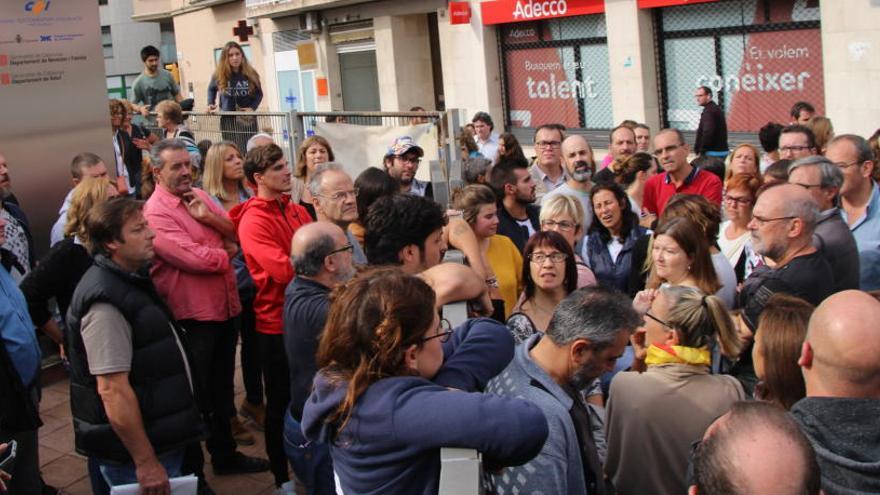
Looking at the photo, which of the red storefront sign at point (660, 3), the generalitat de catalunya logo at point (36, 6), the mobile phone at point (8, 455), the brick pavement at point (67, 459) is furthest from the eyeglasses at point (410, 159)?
the red storefront sign at point (660, 3)

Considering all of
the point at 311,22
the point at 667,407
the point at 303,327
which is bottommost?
the point at 667,407

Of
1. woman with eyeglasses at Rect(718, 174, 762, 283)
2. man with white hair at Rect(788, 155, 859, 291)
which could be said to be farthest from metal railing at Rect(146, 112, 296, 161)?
man with white hair at Rect(788, 155, 859, 291)

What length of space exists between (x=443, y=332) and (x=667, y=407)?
125 centimetres

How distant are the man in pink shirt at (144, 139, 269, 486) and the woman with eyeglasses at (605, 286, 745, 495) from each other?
7.33 ft

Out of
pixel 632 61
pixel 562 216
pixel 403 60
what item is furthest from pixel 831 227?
pixel 403 60

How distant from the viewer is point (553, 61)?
1986 centimetres

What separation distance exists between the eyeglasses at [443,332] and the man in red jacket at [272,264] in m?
2.14

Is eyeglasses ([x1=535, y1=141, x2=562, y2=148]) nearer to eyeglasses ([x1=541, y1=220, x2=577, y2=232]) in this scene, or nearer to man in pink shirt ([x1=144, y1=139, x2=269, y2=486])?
eyeglasses ([x1=541, y1=220, x2=577, y2=232])

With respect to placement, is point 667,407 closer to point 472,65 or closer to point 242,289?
point 242,289

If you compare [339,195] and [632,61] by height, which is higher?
[632,61]

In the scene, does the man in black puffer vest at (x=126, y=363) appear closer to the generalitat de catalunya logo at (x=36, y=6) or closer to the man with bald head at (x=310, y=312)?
the man with bald head at (x=310, y=312)

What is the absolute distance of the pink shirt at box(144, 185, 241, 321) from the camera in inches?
201

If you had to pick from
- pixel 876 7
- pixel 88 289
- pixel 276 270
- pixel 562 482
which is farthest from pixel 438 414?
pixel 876 7

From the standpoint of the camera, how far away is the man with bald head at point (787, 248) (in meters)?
4.69
